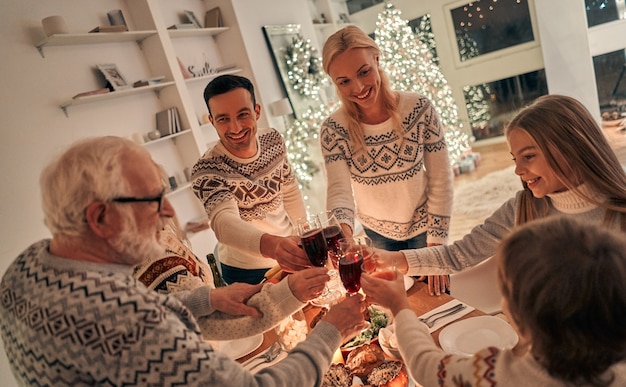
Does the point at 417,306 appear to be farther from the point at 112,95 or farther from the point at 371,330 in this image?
the point at 112,95

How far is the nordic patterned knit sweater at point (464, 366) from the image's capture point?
827mm

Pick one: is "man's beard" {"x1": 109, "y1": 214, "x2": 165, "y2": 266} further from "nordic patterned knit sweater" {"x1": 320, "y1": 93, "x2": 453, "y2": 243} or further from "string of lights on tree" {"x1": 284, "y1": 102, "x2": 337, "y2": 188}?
"string of lights on tree" {"x1": 284, "y1": 102, "x2": 337, "y2": 188}

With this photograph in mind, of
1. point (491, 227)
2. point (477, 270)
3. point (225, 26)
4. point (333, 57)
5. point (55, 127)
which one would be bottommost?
point (477, 270)

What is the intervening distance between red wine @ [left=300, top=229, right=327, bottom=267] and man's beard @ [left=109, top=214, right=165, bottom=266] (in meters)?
0.55

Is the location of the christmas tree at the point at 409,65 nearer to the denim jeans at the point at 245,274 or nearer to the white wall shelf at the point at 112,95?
the white wall shelf at the point at 112,95

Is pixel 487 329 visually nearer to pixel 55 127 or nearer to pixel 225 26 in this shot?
pixel 55 127

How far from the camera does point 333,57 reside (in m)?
1.85

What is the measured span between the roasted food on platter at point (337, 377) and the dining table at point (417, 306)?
334 millimetres

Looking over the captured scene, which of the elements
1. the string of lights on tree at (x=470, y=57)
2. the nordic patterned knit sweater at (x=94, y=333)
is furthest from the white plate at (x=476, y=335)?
the string of lights on tree at (x=470, y=57)

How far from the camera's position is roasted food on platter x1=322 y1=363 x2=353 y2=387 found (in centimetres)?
113

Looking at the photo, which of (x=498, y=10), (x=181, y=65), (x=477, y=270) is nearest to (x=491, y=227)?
(x=477, y=270)

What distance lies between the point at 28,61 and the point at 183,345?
3222 mm

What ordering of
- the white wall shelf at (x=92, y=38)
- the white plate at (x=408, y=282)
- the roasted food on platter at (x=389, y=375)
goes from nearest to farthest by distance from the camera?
1. the roasted food on platter at (x=389, y=375)
2. the white plate at (x=408, y=282)
3. the white wall shelf at (x=92, y=38)

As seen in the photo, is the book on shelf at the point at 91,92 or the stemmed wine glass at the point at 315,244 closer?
the stemmed wine glass at the point at 315,244
